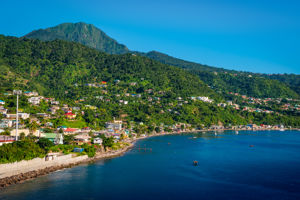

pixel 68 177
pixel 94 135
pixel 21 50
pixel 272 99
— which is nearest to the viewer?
pixel 68 177

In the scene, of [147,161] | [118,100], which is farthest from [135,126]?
[147,161]

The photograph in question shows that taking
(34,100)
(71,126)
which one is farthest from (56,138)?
(34,100)

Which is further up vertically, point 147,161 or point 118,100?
point 118,100

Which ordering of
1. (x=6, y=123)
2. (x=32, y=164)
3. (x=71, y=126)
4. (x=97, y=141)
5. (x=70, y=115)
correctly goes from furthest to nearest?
(x=70, y=115) < (x=71, y=126) < (x=6, y=123) < (x=97, y=141) < (x=32, y=164)

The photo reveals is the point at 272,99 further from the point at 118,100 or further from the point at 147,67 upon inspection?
the point at 118,100

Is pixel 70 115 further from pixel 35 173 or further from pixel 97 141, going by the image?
pixel 35 173

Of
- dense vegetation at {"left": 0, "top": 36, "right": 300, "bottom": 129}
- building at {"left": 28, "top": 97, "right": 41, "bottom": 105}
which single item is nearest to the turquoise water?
dense vegetation at {"left": 0, "top": 36, "right": 300, "bottom": 129}

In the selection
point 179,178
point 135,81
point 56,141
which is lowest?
point 179,178
